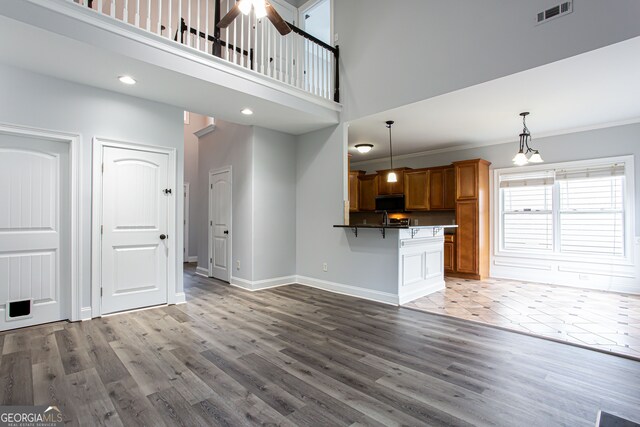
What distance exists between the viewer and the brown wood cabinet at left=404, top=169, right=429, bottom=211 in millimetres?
7109

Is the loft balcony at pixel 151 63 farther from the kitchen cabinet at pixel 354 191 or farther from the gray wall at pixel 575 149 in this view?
the gray wall at pixel 575 149

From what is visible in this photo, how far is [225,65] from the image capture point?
3.74m

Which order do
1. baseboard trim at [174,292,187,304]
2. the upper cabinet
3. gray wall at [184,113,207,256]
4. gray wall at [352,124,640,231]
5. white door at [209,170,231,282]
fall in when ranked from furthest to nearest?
gray wall at [184,113,207,256]
the upper cabinet
white door at [209,170,231,282]
gray wall at [352,124,640,231]
baseboard trim at [174,292,187,304]

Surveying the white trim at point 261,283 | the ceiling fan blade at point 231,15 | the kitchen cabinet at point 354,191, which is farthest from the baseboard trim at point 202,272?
the ceiling fan blade at point 231,15

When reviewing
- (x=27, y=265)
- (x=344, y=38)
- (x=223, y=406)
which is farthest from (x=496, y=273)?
(x=27, y=265)

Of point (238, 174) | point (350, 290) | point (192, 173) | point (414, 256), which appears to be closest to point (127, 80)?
point (238, 174)

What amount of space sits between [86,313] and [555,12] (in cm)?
586

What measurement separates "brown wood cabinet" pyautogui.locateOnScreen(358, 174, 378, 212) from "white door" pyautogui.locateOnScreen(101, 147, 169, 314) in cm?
497

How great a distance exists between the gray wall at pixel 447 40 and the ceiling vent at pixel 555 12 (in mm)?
43

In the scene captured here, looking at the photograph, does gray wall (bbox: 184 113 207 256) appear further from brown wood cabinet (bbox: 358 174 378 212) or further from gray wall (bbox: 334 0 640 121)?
gray wall (bbox: 334 0 640 121)

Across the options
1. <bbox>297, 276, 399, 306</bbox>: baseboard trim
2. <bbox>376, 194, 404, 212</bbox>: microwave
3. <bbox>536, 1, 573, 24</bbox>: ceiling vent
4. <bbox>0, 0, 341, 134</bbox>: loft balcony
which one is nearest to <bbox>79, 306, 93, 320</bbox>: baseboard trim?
<bbox>0, 0, 341, 134</bbox>: loft balcony

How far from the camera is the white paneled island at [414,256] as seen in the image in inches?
175

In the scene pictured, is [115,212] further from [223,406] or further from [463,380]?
[463,380]

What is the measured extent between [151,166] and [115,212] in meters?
0.73
